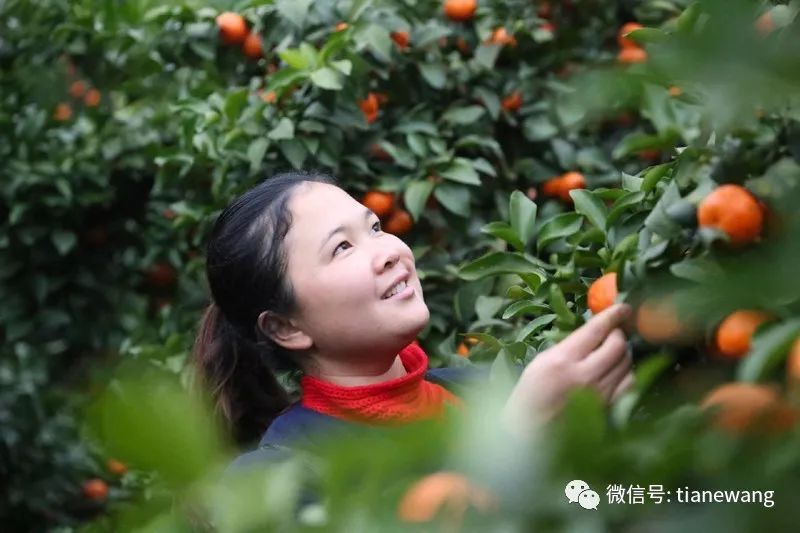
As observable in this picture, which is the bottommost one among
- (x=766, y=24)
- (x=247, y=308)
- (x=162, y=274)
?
(x=162, y=274)

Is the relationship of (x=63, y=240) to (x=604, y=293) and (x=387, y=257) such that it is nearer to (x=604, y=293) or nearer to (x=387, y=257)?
(x=387, y=257)

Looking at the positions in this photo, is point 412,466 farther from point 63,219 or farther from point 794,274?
point 63,219

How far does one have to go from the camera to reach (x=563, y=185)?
2176 mm

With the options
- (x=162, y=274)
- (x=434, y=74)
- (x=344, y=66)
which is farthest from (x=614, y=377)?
(x=162, y=274)

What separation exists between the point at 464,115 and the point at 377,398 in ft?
2.96

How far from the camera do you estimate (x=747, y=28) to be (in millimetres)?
453

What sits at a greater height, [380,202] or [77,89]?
[380,202]

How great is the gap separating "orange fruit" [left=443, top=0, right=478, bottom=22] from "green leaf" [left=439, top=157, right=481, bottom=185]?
1.08ft

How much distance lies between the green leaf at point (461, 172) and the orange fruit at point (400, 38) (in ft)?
0.84

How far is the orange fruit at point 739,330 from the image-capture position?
0.71m

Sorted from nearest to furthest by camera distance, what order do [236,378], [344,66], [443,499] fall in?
[443,499], [236,378], [344,66]

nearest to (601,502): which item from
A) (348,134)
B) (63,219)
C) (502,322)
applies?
(502,322)

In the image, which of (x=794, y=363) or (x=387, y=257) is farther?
(x=387, y=257)

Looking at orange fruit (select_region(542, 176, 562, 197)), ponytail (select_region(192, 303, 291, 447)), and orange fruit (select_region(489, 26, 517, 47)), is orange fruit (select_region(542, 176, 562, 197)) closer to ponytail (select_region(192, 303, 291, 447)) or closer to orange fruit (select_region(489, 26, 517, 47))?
orange fruit (select_region(489, 26, 517, 47))
